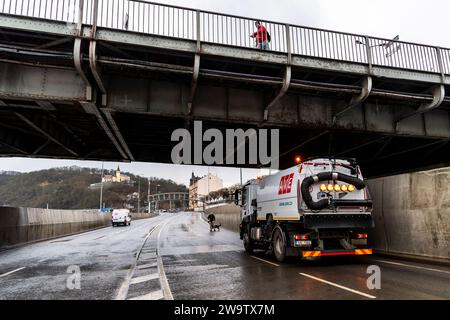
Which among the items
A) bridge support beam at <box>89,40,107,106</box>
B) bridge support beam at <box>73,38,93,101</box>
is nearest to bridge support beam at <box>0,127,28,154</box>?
bridge support beam at <box>73,38,93,101</box>

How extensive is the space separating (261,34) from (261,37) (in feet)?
0.39

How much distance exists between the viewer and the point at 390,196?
13375mm

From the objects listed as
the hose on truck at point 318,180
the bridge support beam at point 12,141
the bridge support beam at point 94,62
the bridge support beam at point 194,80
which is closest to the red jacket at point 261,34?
the bridge support beam at point 194,80

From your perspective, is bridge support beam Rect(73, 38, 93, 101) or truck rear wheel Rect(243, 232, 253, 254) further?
truck rear wheel Rect(243, 232, 253, 254)

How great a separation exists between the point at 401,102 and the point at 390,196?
376 centimetres

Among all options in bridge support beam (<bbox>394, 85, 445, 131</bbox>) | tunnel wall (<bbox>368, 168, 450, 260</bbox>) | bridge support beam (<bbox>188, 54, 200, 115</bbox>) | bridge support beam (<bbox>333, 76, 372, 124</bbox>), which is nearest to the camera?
bridge support beam (<bbox>188, 54, 200, 115</bbox>)

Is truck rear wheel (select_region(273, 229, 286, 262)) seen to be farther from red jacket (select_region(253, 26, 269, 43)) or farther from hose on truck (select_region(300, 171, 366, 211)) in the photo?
red jacket (select_region(253, 26, 269, 43))

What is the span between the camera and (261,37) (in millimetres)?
11602

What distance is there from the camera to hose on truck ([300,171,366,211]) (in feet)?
33.7

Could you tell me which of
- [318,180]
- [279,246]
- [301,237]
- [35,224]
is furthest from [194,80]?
[35,224]

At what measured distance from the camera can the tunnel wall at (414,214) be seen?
1094 cm

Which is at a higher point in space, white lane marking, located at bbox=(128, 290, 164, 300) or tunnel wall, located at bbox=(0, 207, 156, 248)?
tunnel wall, located at bbox=(0, 207, 156, 248)

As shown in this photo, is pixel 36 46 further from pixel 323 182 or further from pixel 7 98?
pixel 323 182

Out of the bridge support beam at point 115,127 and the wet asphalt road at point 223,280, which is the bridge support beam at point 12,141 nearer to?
the bridge support beam at point 115,127
